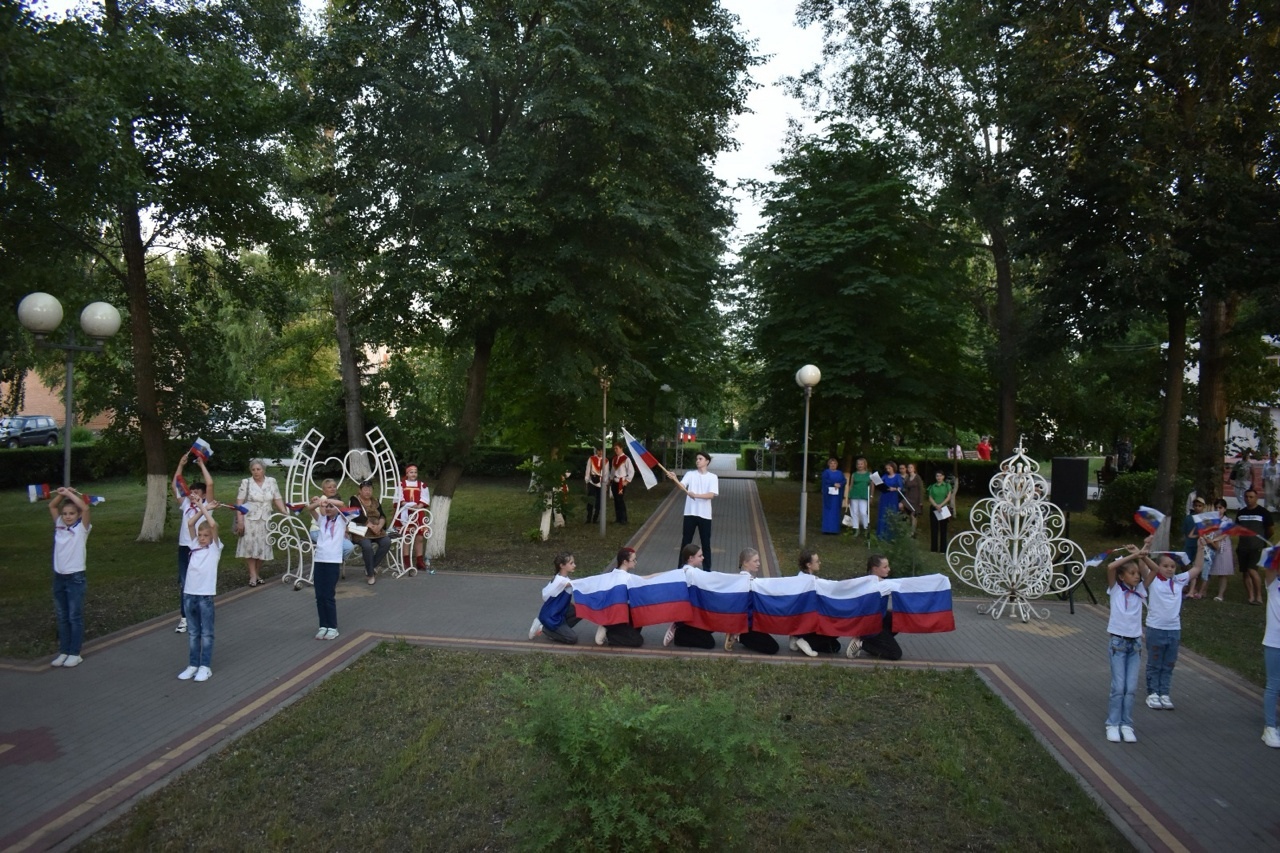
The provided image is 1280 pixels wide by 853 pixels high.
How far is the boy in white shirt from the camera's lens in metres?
8.38

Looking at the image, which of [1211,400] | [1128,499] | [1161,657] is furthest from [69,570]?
[1128,499]

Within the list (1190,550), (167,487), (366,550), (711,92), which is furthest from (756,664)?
(167,487)

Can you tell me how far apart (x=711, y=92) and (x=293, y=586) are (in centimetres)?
1122

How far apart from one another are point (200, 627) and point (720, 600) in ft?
16.8

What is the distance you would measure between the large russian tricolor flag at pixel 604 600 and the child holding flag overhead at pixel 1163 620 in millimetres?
4975

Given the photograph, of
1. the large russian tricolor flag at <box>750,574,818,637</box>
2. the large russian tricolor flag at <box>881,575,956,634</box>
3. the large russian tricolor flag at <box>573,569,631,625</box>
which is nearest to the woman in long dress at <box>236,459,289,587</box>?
the large russian tricolor flag at <box>573,569,631,625</box>

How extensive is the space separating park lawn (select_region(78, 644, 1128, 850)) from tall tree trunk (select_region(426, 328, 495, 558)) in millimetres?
7046

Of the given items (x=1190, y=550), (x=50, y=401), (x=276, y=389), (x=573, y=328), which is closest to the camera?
(x=1190, y=550)

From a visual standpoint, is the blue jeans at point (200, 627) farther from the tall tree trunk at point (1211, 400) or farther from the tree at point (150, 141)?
the tall tree trunk at point (1211, 400)

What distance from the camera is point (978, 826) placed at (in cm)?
569

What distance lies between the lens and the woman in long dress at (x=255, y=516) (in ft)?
41.9

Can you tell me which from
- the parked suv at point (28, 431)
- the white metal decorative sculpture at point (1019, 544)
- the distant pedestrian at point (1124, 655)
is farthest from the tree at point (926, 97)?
the parked suv at point (28, 431)

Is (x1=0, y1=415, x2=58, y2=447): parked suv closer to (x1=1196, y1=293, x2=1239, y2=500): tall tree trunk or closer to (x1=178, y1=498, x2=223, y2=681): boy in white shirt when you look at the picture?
(x1=178, y1=498, x2=223, y2=681): boy in white shirt

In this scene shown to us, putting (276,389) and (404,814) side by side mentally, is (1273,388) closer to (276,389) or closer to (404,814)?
(404,814)
